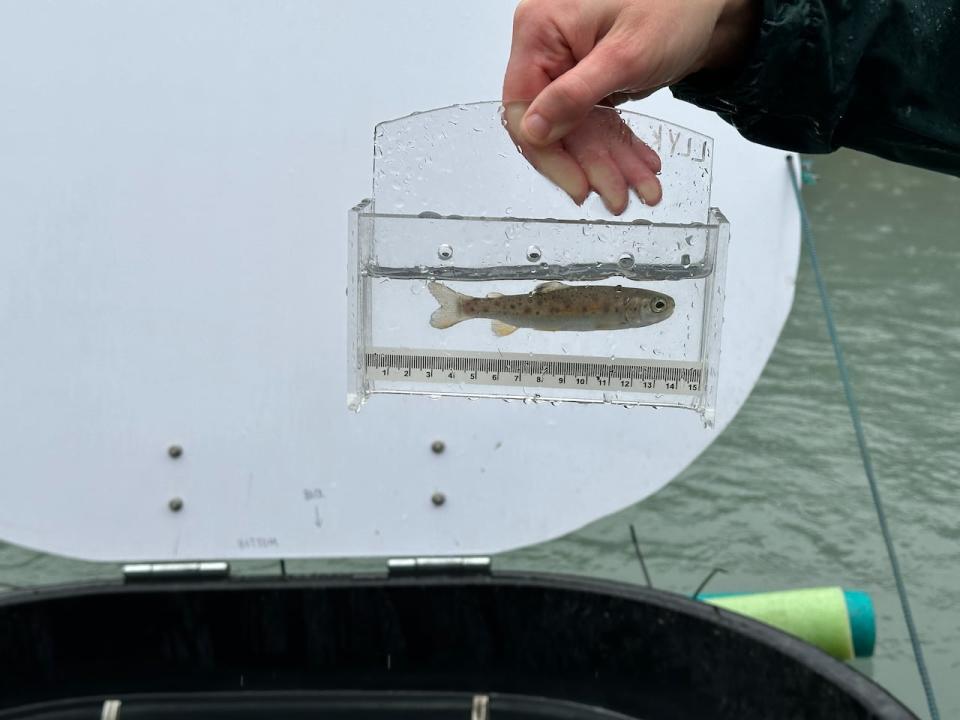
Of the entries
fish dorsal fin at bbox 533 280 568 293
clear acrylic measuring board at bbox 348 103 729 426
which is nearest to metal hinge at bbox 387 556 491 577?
clear acrylic measuring board at bbox 348 103 729 426

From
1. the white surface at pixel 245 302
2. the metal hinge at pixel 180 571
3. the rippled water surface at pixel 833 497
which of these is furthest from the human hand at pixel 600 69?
the rippled water surface at pixel 833 497

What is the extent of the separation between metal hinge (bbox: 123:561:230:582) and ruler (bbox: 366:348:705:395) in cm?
57

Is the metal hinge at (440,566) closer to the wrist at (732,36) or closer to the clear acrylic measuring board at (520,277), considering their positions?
the clear acrylic measuring board at (520,277)

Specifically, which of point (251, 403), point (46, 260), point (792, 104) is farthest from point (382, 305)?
point (46, 260)

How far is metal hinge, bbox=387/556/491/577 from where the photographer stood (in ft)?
5.83

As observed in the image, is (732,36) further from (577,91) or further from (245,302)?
(245,302)

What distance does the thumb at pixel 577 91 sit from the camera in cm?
95

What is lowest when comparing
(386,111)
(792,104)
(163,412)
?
(163,412)

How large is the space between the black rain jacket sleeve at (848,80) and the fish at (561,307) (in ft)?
0.76

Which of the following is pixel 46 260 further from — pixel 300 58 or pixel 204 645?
pixel 204 645

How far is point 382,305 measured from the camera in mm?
1339

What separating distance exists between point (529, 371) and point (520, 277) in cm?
12

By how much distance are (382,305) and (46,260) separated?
0.76 meters

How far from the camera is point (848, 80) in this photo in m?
1.06
